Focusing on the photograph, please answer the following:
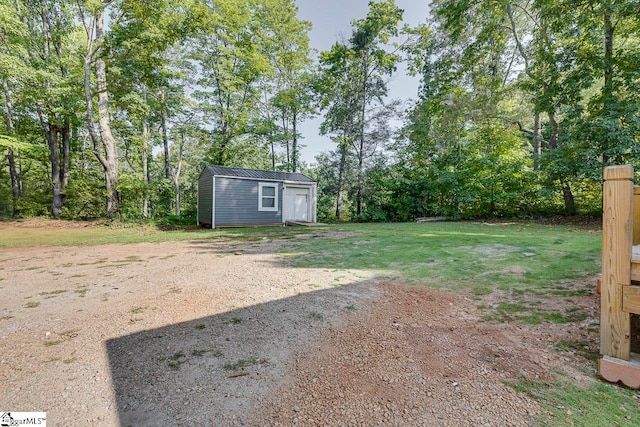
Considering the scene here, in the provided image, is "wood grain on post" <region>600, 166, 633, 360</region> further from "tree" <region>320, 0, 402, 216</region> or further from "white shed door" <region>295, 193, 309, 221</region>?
"tree" <region>320, 0, 402, 216</region>

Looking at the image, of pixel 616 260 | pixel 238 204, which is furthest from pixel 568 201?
pixel 238 204

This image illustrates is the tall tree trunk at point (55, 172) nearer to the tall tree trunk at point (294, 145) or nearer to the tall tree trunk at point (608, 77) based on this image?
the tall tree trunk at point (294, 145)

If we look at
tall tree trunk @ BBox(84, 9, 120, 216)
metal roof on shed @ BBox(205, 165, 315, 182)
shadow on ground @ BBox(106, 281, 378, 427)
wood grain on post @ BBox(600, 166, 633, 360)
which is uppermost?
tall tree trunk @ BBox(84, 9, 120, 216)

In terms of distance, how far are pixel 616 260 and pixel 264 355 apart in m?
2.07

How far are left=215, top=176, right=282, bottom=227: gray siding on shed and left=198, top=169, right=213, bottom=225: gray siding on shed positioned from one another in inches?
17.3

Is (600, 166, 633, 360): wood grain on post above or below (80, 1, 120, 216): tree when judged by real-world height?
below

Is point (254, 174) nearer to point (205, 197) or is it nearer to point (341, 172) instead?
point (205, 197)

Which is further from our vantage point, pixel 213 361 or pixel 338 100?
pixel 338 100

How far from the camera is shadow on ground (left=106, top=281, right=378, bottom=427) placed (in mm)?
1305

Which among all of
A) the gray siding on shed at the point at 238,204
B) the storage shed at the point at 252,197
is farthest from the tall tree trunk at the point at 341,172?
the gray siding on shed at the point at 238,204

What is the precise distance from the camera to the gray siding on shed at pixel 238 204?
1066 centimetres

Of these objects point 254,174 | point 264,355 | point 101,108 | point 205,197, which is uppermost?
point 101,108

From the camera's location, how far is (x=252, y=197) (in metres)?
11.4

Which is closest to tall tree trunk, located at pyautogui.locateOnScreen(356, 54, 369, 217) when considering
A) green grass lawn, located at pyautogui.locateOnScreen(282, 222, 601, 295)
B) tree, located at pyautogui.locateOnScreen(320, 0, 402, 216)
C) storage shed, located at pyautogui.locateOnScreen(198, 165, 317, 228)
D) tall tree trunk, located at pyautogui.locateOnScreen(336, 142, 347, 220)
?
tree, located at pyautogui.locateOnScreen(320, 0, 402, 216)
